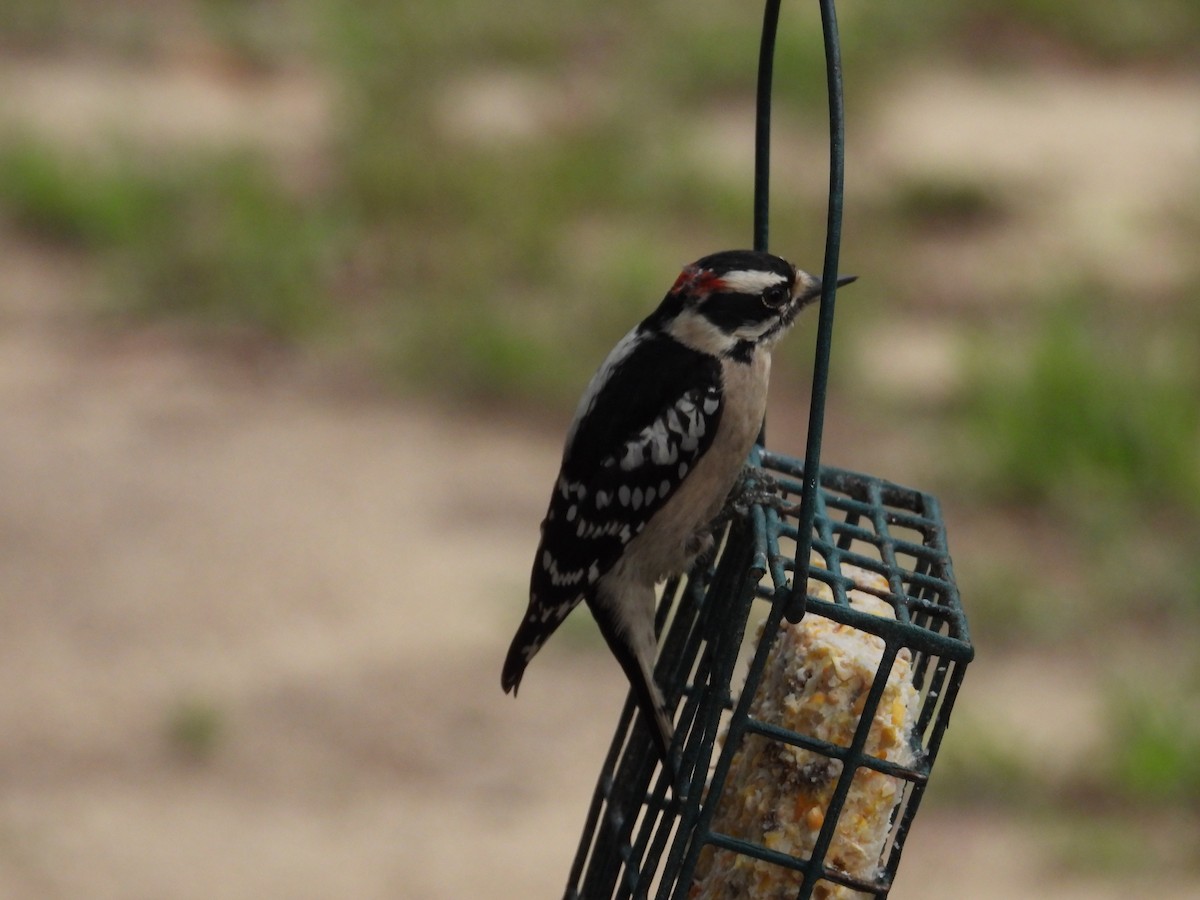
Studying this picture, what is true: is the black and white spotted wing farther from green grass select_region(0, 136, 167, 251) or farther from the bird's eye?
green grass select_region(0, 136, 167, 251)

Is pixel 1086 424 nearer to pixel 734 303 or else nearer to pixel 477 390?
pixel 477 390

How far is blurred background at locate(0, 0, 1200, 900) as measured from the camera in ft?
20.2

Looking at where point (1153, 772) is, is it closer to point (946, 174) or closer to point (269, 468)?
point (269, 468)

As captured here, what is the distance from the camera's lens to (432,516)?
795 cm

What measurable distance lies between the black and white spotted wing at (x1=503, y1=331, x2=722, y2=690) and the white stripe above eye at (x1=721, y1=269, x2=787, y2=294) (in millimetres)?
173

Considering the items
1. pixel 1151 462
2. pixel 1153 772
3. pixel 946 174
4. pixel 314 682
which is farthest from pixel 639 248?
pixel 1153 772

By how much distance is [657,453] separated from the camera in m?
3.81

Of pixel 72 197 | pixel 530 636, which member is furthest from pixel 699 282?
pixel 72 197

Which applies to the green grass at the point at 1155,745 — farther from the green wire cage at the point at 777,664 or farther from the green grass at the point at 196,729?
the green grass at the point at 196,729

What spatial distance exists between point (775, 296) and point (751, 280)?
87 millimetres

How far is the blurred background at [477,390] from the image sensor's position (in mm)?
6152

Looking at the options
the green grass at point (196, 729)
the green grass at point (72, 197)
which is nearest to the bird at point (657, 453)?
the green grass at point (196, 729)

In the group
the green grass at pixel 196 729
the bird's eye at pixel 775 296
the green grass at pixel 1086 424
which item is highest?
the green grass at pixel 1086 424

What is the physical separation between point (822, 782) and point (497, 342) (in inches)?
234
